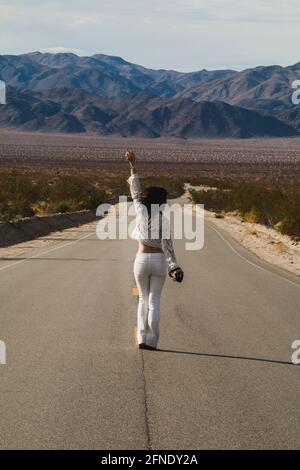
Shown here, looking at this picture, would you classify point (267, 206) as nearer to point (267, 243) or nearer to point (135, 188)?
point (267, 243)

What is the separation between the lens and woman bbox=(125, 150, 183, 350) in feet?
30.6

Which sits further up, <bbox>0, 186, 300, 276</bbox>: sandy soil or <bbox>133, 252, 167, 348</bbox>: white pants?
<bbox>133, 252, 167, 348</bbox>: white pants

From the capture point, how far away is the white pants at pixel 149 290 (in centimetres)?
934

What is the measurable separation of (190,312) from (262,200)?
105ft

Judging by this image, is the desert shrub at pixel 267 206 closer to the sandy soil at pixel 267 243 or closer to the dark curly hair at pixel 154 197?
the sandy soil at pixel 267 243

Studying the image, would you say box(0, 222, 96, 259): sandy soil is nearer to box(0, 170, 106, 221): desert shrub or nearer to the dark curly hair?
box(0, 170, 106, 221): desert shrub

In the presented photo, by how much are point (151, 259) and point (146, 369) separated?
1360mm

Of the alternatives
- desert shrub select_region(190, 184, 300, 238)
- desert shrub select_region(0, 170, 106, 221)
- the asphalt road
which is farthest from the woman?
desert shrub select_region(0, 170, 106, 221)

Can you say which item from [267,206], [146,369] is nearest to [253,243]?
[267,206]

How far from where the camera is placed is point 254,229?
38.5 metres

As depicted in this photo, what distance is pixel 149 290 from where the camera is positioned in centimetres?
952

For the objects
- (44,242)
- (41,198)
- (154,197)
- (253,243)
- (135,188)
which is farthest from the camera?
Answer: (41,198)

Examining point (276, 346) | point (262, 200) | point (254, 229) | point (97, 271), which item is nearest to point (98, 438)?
point (276, 346)

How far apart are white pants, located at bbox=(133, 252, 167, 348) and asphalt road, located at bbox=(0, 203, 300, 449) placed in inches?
9.0
